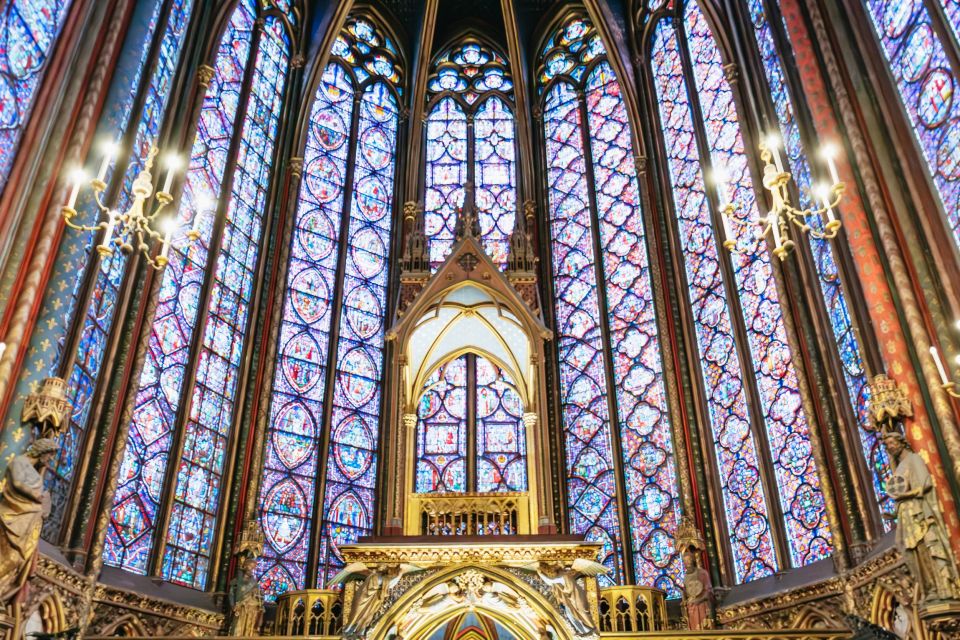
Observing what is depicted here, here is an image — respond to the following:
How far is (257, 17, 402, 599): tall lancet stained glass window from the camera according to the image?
44.4 ft

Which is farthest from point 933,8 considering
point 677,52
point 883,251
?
point 677,52

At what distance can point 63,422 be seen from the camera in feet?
28.6

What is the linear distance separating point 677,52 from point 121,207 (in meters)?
10.2

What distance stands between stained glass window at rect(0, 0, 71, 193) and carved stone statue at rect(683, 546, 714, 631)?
934 cm

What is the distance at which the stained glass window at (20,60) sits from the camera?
8898 mm

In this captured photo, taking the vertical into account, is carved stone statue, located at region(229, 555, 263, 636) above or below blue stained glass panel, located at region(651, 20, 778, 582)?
below

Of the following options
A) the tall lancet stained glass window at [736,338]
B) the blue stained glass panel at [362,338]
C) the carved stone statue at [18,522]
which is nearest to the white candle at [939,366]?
the tall lancet stained glass window at [736,338]

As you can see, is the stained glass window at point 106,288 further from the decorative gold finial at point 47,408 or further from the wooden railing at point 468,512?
the wooden railing at point 468,512

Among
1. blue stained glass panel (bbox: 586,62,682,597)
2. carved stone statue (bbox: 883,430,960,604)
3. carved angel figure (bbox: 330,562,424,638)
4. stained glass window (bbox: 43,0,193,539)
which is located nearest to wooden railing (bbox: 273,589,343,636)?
carved angel figure (bbox: 330,562,424,638)

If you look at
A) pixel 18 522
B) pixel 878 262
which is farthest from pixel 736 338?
pixel 18 522

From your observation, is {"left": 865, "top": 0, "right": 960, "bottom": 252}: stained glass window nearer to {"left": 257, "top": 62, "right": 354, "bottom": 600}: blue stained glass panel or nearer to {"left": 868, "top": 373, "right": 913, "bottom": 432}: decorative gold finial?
{"left": 868, "top": 373, "right": 913, "bottom": 432}: decorative gold finial

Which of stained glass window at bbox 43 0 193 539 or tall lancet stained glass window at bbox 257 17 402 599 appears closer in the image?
stained glass window at bbox 43 0 193 539

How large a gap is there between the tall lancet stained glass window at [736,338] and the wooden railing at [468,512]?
335 centimetres

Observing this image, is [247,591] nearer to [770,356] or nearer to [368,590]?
[368,590]
